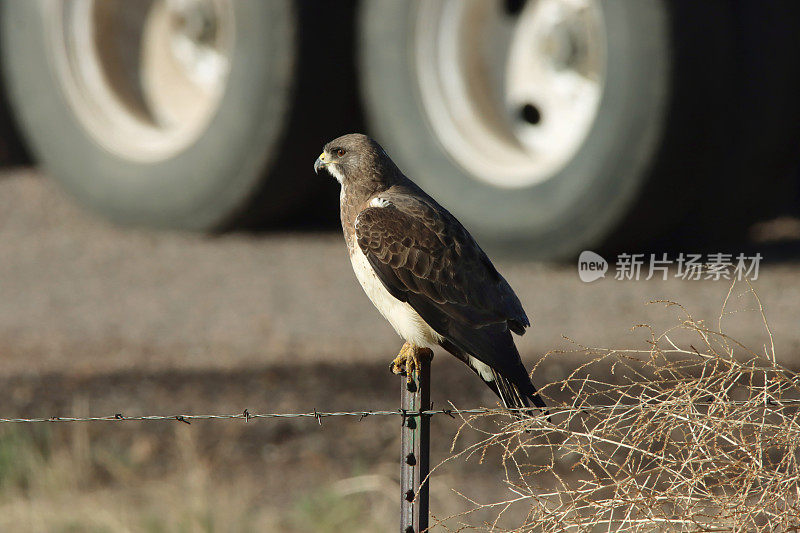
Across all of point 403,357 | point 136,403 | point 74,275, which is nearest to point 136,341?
point 136,403

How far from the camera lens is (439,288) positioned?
3.45 meters

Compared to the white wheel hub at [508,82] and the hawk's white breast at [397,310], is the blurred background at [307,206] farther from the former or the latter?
the hawk's white breast at [397,310]

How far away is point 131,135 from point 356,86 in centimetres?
148

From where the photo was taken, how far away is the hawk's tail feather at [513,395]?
3.22 meters

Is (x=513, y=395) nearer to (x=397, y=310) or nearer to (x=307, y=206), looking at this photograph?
(x=397, y=310)

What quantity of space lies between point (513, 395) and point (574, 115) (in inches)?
140

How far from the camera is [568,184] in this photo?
6.50 metres

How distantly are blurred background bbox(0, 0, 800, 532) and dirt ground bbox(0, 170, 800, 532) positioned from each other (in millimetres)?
16

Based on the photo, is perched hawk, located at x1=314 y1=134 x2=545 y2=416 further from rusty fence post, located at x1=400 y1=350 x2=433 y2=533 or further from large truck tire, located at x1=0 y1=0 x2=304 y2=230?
large truck tire, located at x1=0 y1=0 x2=304 y2=230

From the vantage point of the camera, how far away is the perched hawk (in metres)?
3.38

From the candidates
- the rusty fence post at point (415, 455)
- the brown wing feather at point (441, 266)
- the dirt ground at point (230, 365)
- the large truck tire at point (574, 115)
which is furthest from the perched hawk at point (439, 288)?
the large truck tire at point (574, 115)

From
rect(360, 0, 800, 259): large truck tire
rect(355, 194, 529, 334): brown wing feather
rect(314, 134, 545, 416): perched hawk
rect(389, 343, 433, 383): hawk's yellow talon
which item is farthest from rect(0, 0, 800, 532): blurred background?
rect(355, 194, 529, 334): brown wing feather

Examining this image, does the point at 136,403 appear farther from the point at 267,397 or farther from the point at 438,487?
the point at 438,487

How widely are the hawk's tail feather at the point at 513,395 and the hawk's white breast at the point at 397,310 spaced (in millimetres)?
203
